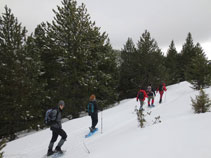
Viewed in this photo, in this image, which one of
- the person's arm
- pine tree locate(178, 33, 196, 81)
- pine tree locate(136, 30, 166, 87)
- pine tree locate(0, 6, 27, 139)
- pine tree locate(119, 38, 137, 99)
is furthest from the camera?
pine tree locate(178, 33, 196, 81)

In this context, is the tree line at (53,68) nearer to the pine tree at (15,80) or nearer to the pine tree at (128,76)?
the pine tree at (15,80)

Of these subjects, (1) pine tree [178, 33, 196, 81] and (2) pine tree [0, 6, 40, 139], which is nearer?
(2) pine tree [0, 6, 40, 139]

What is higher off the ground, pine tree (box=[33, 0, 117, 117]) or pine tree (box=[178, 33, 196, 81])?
pine tree (box=[178, 33, 196, 81])

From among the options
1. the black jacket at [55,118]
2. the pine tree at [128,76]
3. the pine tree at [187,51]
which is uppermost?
the pine tree at [187,51]

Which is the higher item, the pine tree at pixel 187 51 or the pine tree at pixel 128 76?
the pine tree at pixel 187 51

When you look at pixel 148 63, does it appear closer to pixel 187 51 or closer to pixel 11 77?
pixel 11 77

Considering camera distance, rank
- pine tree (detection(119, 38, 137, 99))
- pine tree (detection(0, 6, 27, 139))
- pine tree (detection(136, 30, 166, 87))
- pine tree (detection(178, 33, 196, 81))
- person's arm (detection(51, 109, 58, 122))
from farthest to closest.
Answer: pine tree (detection(178, 33, 196, 81)), pine tree (detection(119, 38, 137, 99)), pine tree (detection(136, 30, 166, 87)), pine tree (detection(0, 6, 27, 139)), person's arm (detection(51, 109, 58, 122))

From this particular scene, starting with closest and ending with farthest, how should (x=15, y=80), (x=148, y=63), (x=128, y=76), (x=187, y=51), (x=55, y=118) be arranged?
(x=55, y=118), (x=15, y=80), (x=148, y=63), (x=128, y=76), (x=187, y=51)

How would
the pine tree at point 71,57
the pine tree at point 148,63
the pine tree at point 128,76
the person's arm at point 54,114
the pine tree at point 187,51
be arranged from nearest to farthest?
1. the person's arm at point 54,114
2. the pine tree at point 71,57
3. the pine tree at point 148,63
4. the pine tree at point 128,76
5. the pine tree at point 187,51

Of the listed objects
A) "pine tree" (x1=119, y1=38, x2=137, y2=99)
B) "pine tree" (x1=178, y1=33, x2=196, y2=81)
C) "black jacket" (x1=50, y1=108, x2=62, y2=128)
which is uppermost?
"pine tree" (x1=178, y1=33, x2=196, y2=81)

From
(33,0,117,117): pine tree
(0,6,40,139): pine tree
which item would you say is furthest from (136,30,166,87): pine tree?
(0,6,40,139): pine tree

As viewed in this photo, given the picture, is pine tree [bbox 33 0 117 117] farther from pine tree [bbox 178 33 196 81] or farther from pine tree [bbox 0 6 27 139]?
pine tree [bbox 178 33 196 81]

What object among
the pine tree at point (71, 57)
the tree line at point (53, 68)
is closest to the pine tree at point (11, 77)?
the tree line at point (53, 68)

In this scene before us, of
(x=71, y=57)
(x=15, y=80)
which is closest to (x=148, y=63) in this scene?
(x=71, y=57)
